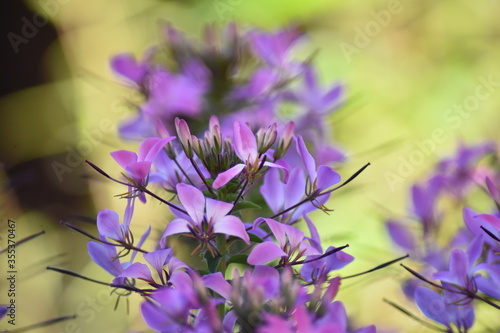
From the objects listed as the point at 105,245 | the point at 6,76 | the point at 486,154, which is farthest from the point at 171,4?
the point at 105,245

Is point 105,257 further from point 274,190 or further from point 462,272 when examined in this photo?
point 462,272

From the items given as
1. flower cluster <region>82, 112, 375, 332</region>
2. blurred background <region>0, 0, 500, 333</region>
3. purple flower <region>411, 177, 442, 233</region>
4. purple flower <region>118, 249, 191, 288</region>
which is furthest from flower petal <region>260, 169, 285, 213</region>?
blurred background <region>0, 0, 500, 333</region>

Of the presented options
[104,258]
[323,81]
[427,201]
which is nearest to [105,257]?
[104,258]

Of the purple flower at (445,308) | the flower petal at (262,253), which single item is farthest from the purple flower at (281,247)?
the purple flower at (445,308)

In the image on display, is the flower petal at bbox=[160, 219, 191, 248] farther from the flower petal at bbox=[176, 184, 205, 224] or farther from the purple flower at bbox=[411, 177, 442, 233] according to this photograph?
the purple flower at bbox=[411, 177, 442, 233]

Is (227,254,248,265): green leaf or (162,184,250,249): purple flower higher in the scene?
(162,184,250,249): purple flower

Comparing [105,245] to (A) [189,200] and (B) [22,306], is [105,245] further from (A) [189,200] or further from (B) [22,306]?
(B) [22,306]
